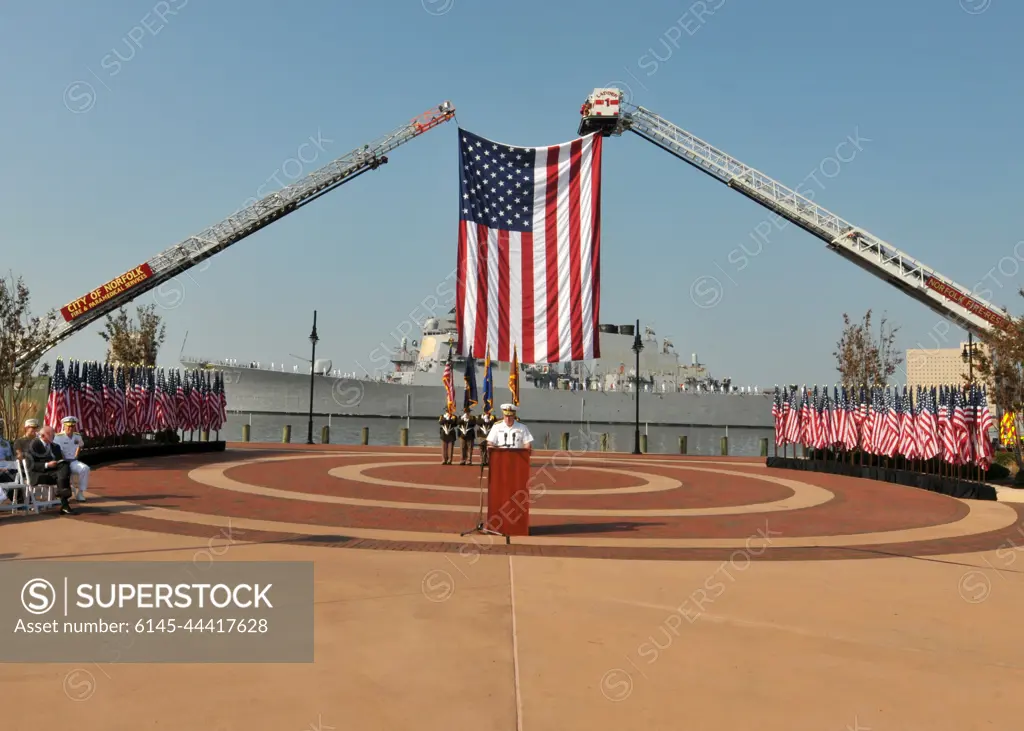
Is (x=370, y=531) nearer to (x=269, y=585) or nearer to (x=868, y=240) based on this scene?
(x=269, y=585)

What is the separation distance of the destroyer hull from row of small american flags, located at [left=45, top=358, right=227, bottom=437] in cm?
4859

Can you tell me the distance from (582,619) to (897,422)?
57.8 ft

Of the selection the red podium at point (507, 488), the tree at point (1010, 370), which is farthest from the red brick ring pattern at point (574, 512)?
the tree at point (1010, 370)

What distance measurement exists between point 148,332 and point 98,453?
74.4 feet

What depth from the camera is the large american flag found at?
71.2ft

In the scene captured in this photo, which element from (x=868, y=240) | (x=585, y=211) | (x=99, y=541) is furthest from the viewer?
(x=868, y=240)

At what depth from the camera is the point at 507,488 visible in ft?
34.0

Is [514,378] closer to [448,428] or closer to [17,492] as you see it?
[448,428]

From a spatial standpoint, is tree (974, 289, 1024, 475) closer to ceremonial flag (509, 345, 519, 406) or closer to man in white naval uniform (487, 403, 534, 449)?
ceremonial flag (509, 345, 519, 406)

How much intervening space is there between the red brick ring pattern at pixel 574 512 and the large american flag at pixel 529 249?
3.90m

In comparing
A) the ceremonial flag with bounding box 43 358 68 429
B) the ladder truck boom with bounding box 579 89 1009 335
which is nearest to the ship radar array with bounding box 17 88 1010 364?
the ladder truck boom with bounding box 579 89 1009 335

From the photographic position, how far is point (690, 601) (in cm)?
716

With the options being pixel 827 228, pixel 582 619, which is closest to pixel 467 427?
pixel 582 619

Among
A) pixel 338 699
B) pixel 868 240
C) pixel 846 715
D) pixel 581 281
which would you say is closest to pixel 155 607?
pixel 338 699
